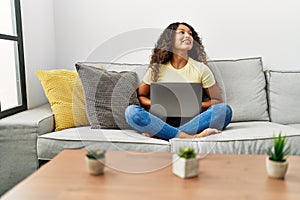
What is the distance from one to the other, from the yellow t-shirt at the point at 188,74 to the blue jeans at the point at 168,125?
0.31 metres

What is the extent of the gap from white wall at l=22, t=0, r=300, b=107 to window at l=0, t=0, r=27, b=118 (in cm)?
10

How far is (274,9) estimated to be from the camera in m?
2.38

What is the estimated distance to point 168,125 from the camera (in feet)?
5.71

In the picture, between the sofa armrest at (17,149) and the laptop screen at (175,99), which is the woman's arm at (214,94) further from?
the sofa armrest at (17,149)

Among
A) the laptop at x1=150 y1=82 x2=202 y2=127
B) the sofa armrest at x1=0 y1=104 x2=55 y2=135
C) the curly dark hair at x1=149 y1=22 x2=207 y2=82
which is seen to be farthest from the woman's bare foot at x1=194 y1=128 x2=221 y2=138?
the sofa armrest at x1=0 y1=104 x2=55 y2=135

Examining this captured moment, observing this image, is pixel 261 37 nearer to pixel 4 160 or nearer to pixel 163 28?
pixel 163 28

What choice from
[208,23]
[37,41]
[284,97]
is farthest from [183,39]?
[37,41]

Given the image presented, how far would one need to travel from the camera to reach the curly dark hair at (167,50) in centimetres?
218

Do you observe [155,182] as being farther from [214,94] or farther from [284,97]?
[284,97]

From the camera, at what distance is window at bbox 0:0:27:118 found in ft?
6.66

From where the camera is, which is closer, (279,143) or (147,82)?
(279,143)

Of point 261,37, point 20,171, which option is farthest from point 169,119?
point 261,37

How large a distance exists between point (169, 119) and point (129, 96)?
37cm

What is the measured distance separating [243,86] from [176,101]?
73cm
